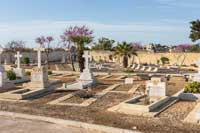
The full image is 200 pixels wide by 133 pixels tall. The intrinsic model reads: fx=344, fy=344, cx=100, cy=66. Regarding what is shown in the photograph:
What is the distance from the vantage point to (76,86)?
64.6 ft

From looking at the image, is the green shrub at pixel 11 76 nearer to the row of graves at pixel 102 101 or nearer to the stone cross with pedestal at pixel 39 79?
the row of graves at pixel 102 101

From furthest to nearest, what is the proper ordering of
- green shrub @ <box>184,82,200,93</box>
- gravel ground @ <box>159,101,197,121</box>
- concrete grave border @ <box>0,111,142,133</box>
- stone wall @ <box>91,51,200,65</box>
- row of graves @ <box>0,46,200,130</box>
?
stone wall @ <box>91,51,200,65</box> → green shrub @ <box>184,82,200,93</box> → row of graves @ <box>0,46,200,130</box> → gravel ground @ <box>159,101,197,121</box> → concrete grave border @ <box>0,111,142,133</box>

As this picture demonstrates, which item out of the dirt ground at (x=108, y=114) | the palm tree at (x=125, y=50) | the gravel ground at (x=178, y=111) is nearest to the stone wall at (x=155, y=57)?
the palm tree at (x=125, y=50)

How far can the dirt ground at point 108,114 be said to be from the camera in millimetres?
10602

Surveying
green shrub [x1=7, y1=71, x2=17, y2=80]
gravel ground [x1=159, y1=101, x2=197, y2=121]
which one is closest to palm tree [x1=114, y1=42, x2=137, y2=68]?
green shrub [x1=7, y1=71, x2=17, y2=80]

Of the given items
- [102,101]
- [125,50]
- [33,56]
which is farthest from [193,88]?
[33,56]

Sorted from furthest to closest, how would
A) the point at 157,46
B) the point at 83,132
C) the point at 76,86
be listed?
the point at 157,46 < the point at 76,86 < the point at 83,132

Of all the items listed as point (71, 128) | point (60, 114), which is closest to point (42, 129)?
point (71, 128)

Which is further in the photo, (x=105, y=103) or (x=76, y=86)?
(x=76, y=86)

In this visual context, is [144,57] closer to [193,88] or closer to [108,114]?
[193,88]

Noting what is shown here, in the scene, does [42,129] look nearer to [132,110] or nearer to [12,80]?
[132,110]

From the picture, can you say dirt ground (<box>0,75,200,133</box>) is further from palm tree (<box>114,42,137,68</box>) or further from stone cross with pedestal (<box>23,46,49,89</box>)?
palm tree (<box>114,42,137,68</box>)

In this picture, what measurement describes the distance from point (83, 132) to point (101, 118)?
1595mm

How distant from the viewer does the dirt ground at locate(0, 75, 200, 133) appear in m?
10.6
